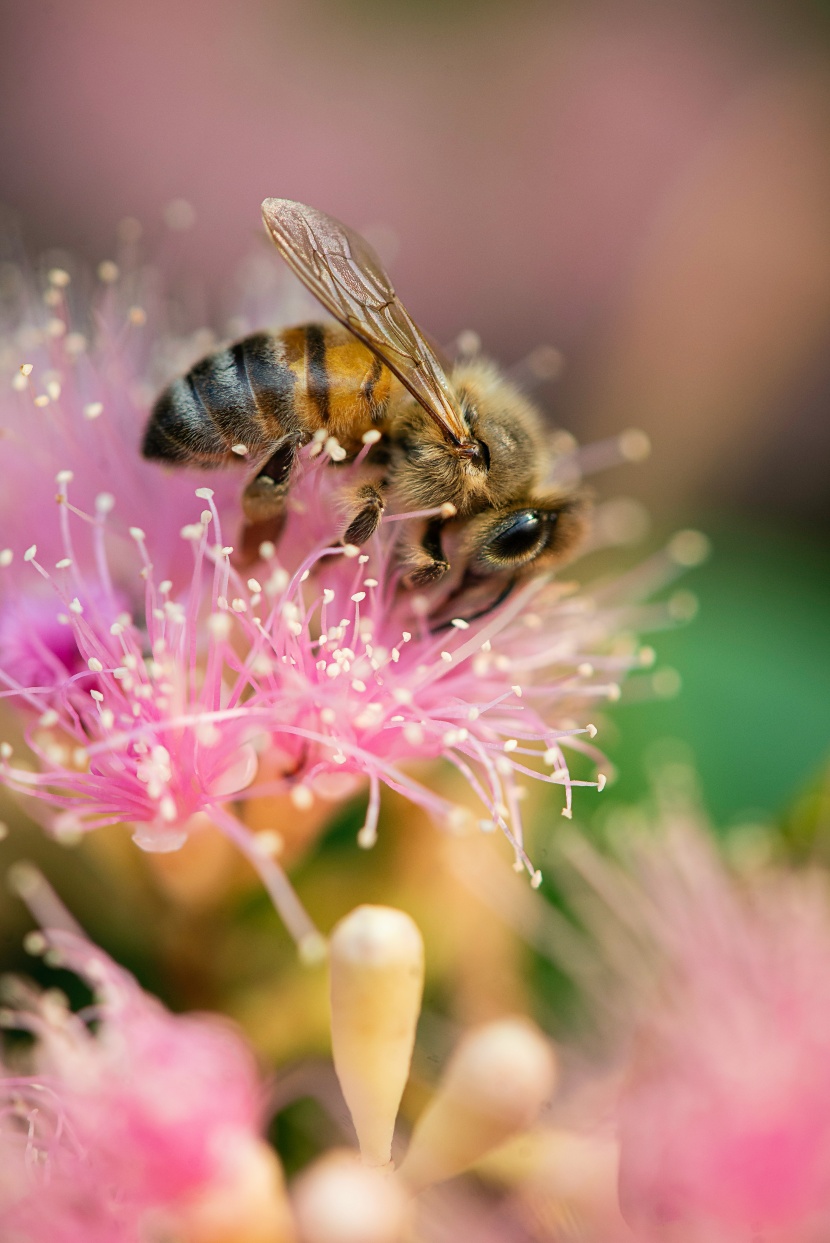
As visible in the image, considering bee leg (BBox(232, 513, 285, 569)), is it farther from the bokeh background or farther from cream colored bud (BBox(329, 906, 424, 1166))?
the bokeh background

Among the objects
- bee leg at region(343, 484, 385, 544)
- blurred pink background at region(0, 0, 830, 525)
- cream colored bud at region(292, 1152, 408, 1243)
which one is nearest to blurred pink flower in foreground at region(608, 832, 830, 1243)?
cream colored bud at region(292, 1152, 408, 1243)

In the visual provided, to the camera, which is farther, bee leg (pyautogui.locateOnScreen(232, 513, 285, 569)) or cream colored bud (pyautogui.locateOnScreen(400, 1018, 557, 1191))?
bee leg (pyautogui.locateOnScreen(232, 513, 285, 569))

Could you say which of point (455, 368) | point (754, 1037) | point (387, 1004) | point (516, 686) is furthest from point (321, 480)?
point (754, 1037)

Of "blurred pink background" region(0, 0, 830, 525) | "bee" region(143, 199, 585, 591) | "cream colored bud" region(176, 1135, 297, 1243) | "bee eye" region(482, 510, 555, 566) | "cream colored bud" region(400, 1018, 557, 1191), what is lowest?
"cream colored bud" region(176, 1135, 297, 1243)

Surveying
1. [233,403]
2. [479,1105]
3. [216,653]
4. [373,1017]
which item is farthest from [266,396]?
[479,1105]

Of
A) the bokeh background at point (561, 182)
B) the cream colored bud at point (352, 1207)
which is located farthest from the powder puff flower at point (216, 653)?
the bokeh background at point (561, 182)

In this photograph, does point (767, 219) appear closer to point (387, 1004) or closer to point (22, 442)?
point (22, 442)

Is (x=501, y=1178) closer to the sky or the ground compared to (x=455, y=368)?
closer to the ground

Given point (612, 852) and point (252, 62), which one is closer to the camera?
point (612, 852)
